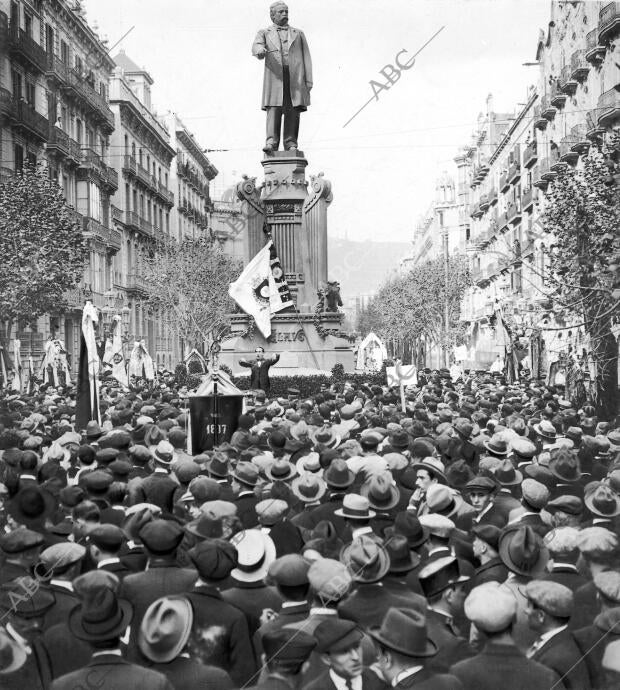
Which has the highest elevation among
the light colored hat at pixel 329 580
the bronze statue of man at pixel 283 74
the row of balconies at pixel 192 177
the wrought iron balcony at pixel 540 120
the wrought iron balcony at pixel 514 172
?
the row of balconies at pixel 192 177

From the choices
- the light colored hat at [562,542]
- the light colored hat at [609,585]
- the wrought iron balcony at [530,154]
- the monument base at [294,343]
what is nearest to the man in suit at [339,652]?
the light colored hat at [609,585]

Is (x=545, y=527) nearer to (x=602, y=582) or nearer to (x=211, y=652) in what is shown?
(x=602, y=582)

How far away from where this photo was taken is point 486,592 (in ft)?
14.8

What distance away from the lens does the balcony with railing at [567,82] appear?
41.7 metres

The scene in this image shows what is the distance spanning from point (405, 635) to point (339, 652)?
29cm

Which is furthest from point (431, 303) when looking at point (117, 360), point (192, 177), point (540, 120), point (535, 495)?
point (535, 495)

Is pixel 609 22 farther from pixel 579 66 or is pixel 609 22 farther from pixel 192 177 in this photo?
pixel 192 177

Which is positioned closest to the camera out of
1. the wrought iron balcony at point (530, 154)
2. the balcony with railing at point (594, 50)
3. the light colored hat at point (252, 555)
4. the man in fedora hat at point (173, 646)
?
the man in fedora hat at point (173, 646)

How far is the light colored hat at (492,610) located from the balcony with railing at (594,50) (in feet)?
116

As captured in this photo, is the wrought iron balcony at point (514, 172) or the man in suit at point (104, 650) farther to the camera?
the wrought iron balcony at point (514, 172)

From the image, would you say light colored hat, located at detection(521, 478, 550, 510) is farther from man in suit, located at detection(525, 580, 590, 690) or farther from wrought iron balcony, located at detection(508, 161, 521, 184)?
wrought iron balcony, located at detection(508, 161, 521, 184)

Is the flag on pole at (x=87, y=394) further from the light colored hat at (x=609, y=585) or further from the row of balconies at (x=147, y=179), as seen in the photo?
the row of balconies at (x=147, y=179)

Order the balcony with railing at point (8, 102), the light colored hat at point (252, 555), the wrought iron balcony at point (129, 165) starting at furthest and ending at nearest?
the wrought iron balcony at point (129, 165)
the balcony with railing at point (8, 102)
the light colored hat at point (252, 555)

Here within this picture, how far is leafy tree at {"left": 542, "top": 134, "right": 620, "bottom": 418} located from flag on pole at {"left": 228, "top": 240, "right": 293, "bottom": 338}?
20.2 ft
